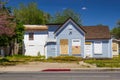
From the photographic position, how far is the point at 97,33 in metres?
51.8

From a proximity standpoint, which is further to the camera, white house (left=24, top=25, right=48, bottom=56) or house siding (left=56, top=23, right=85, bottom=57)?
white house (left=24, top=25, right=48, bottom=56)

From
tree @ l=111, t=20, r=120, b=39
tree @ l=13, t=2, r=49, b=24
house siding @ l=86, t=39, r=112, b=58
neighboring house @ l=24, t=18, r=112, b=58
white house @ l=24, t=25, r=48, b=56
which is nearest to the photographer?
neighboring house @ l=24, t=18, r=112, b=58

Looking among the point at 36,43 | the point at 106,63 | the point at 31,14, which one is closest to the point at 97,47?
the point at 36,43

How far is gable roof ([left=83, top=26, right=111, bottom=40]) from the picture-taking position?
2004 inches

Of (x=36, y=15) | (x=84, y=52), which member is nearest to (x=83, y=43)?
(x=84, y=52)

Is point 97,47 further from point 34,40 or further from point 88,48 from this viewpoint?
point 34,40

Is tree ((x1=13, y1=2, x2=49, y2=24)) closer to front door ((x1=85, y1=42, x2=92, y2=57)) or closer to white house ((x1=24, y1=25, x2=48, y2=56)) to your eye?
white house ((x1=24, y1=25, x2=48, y2=56))

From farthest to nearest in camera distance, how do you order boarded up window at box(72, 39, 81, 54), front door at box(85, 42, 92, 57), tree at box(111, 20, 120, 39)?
tree at box(111, 20, 120, 39)
front door at box(85, 42, 92, 57)
boarded up window at box(72, 39, 81, 54)

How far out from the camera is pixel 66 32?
49.6 m

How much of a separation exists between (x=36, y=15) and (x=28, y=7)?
2.65 metres

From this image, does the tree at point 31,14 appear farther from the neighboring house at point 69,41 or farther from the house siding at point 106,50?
the house siding at point 106,50

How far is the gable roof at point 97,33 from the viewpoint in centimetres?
5090

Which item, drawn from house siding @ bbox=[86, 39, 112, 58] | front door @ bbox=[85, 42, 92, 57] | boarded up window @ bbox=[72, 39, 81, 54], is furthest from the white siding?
house siding @ bbox=[86, 39, 112, 58]

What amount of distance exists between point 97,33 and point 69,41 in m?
4.91
